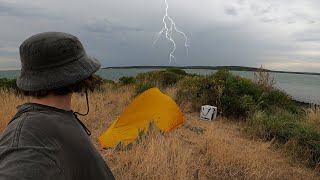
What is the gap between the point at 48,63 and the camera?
4.59 feet

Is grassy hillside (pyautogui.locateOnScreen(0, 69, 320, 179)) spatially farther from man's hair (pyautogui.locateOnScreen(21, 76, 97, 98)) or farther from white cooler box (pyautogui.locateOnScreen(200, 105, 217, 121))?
man's hair (pyautogui.locateOnScreen(21, 76, 97, 98))

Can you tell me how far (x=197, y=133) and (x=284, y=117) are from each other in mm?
2852

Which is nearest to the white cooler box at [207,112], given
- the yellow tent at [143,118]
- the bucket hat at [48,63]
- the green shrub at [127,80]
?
the yellow tent at [143,118]

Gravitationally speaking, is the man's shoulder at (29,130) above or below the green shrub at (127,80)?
above

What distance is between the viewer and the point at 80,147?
4.66 feet

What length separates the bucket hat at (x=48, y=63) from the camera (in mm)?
1393

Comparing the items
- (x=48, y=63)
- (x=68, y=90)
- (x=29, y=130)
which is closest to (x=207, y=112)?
(x=68, y=90)

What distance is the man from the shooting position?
3.94 ft

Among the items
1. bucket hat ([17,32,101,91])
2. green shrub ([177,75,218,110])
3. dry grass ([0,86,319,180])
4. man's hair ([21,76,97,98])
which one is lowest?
dry grass ([0,86,319,180])

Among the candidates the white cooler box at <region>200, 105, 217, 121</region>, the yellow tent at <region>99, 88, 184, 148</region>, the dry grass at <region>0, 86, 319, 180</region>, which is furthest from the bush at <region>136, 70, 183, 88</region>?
the dry grass at <region>0, 86, 319, 180</region>

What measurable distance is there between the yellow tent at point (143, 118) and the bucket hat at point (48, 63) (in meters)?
5.87

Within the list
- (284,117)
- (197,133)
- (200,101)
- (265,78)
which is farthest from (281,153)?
(265,78)

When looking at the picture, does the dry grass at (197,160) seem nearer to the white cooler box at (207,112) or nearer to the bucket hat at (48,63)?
the white cooler box at (207,112)

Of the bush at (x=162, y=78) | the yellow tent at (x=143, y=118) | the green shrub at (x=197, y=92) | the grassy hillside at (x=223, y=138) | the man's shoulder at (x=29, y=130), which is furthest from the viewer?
the bush at (x=162, y=78)
